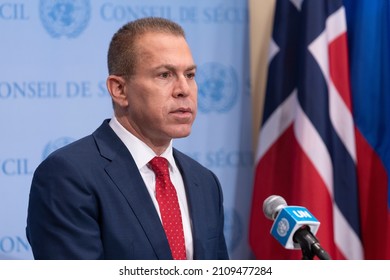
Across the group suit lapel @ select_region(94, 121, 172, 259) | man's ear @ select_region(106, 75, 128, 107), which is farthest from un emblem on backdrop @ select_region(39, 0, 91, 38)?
suit lapel @ select_region(94, 121, 172, 259)

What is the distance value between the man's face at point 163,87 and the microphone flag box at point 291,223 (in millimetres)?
647

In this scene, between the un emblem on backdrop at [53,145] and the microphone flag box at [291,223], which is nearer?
the microphone flag box at [291,223]

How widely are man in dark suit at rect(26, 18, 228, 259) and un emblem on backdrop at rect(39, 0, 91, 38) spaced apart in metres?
1.10

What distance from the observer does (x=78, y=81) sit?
141 inches

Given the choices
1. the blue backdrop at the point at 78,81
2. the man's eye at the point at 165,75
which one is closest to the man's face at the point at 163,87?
the man's eye at the point at 165,75

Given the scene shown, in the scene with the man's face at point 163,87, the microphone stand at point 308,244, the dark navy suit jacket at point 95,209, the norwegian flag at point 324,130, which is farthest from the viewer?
the norwegian flag at point 324,130

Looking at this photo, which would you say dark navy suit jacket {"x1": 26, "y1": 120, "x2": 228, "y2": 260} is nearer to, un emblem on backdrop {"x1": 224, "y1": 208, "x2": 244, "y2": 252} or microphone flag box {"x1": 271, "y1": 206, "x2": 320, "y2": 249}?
microphone flag box {"x1": 271, "y1": 206, "x2": 320, "y2": 249}

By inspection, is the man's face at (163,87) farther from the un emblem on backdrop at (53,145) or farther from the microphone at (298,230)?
the un emblem on backdrop at (53,145)

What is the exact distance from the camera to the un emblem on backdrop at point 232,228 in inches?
157

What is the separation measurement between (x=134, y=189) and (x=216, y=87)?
5.46 feet

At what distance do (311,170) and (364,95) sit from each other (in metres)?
0.48

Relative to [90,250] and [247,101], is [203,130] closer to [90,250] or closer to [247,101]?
[247,101]

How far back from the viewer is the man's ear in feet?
8.13
